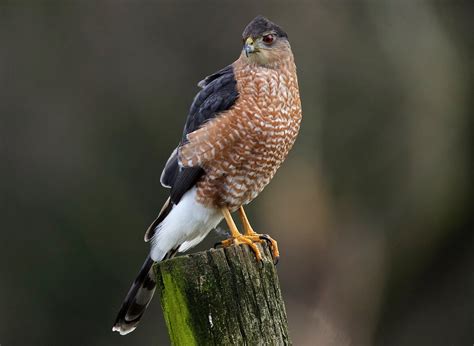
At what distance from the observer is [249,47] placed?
500 centimetres

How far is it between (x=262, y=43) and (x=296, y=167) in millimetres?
4049

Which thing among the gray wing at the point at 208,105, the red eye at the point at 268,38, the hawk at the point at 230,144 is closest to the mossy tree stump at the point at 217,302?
the hawk at the point at 230,144

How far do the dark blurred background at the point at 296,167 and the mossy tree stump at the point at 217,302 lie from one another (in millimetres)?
4644

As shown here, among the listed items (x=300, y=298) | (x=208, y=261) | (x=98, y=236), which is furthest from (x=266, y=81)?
(x=98, y=236)

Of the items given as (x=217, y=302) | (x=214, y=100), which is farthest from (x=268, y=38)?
(x=217, y=302)

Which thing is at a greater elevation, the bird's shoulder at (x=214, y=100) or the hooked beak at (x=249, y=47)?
the hooked beak at (x=249, y=47)

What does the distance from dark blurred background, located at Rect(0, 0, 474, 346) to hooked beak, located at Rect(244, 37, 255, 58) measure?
368cm

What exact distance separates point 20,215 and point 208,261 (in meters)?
6.94

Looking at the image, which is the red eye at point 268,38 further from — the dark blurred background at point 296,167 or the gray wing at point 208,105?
the dark blurred background at point 296,167

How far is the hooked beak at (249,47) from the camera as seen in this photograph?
4996 mm

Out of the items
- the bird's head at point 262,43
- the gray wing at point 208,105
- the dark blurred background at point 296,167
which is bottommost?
the dark blurred background at point 296,167

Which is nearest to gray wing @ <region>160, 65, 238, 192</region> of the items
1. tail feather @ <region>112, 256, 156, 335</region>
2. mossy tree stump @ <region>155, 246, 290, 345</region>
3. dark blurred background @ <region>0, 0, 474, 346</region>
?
tail feather @ <region>112, 256, 156, 335</region>

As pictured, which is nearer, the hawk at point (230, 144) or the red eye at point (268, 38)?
the hawk at point (230, 144)

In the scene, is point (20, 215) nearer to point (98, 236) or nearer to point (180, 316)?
point (98, 236)
